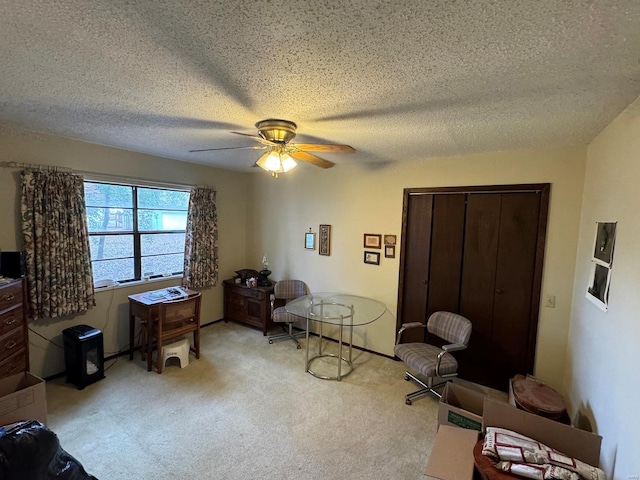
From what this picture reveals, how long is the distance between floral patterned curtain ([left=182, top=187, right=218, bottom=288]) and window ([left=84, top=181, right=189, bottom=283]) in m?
0.20

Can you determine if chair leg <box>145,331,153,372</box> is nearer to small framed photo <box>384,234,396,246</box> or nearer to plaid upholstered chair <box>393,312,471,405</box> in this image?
plaid upholstered chair <box>393,312,471,405</box>

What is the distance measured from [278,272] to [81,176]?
105 inches

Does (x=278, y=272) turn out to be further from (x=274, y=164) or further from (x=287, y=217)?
(x=274, y=164)

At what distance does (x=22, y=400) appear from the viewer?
2.03 meters

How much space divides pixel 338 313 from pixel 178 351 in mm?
1815

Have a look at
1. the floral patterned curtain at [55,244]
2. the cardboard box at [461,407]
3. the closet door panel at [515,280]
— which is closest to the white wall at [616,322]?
the closet door panel at [515,280]

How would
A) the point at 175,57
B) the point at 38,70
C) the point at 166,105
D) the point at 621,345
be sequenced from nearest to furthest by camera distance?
the point at 175,57, the point at 38,70, the point at 621,345, the point at 166,105

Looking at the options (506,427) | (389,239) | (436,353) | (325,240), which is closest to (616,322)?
(506,427)

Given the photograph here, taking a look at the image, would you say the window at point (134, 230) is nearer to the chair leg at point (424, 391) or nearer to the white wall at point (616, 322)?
the chair leg at point (424, 391)

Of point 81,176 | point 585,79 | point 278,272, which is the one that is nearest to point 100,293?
point 81,176

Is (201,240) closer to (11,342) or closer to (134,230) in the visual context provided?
(134,230)

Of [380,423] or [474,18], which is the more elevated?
[474,18]

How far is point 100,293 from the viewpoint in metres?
3.30

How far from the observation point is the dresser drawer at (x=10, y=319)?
2.21 meters
